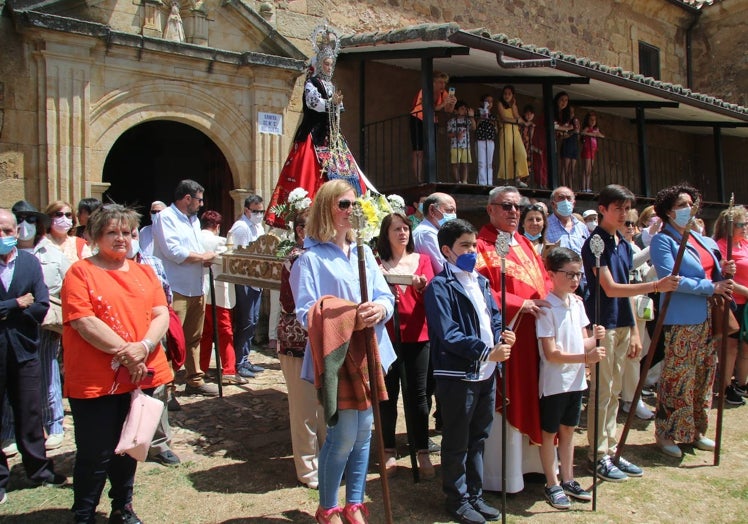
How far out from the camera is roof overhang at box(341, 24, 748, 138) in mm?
8352

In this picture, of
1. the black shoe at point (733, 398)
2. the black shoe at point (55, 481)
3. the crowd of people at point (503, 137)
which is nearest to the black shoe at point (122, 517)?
the black shoe at point (55, 481)

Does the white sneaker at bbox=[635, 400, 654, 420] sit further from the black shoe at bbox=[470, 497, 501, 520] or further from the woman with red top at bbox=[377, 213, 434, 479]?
the black shoe at bbox=[470, 497, 501, 520]

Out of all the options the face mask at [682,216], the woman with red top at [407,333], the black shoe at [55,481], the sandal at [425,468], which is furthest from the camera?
the face mask at [682,216]

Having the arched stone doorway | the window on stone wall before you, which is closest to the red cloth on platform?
the arched stone doorway

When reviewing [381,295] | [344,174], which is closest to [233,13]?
[344,174]

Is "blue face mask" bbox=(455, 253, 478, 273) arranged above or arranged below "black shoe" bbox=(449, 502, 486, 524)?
above

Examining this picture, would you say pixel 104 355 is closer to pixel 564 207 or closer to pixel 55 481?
pixel 55 481

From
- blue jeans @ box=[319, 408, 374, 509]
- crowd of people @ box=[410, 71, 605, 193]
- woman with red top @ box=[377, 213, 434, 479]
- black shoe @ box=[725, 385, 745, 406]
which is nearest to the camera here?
blue jeans @ box=[319, 408, 374, 509]

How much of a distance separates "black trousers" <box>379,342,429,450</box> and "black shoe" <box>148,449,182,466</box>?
1.40 meters

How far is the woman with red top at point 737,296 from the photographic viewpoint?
6.04 m

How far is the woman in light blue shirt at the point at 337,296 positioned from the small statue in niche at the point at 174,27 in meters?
5.67

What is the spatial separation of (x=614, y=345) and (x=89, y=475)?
3.33 metres

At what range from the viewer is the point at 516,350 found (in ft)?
12.7

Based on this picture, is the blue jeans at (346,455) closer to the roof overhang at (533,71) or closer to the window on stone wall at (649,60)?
the roof overhang at (533,71)
